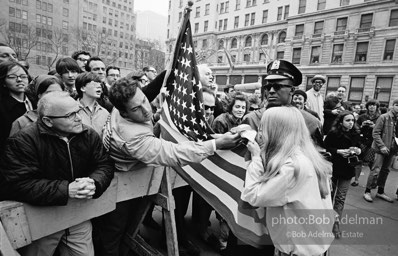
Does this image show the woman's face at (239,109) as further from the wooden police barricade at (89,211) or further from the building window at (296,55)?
the building window at (296,55)

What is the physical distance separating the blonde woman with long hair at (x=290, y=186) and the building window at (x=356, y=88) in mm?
33682

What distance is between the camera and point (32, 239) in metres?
1.72

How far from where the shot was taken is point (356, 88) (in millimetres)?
30281

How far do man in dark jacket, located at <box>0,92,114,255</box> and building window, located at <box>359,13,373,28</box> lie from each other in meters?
38.0

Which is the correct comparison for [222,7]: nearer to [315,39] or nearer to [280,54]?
[280,54]

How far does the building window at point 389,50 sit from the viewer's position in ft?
91.5

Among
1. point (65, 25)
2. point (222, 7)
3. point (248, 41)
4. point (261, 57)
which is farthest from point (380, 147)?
point (65, 25)

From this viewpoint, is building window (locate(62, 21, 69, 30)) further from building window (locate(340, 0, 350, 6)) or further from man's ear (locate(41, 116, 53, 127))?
man's ear (locate(41, 116, 53, 127))

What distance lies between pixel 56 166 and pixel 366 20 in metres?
38.8

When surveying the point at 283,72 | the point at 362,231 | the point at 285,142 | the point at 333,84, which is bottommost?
the point at 362,231

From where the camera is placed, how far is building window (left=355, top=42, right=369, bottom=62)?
30.1 metres

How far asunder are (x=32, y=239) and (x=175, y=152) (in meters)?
1.20

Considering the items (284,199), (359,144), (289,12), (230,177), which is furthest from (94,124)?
(289,12)

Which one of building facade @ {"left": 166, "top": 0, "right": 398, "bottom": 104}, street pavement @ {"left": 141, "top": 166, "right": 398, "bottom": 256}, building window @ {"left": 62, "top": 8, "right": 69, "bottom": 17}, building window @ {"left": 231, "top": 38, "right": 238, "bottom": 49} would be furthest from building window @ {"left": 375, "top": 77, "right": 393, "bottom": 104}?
building window @ {"left": 62, "top": 8, "right": 69, "bottom": 17}
